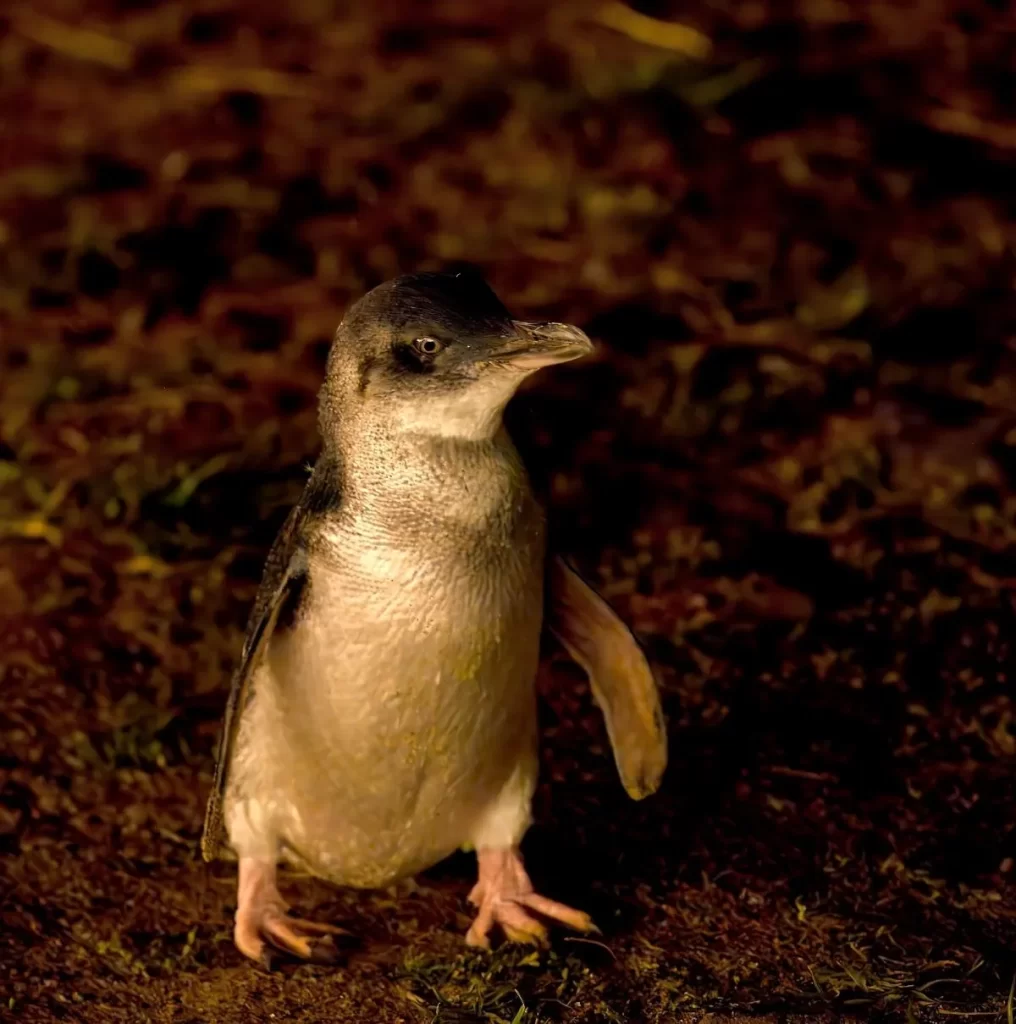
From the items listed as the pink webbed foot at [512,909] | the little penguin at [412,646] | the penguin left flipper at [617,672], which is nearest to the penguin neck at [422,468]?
the little penguin at [412,646]

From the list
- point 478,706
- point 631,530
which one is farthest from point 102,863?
point 631,530

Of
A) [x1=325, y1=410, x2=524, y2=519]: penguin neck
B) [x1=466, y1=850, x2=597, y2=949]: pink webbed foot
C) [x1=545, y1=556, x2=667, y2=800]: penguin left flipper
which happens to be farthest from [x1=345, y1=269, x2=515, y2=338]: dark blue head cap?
[x1=466, y1=850, x2=597, y2=949]: pink webbed foot

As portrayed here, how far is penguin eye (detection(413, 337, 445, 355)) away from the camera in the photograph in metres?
1.93

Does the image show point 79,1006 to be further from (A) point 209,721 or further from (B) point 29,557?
(B) point 29,557

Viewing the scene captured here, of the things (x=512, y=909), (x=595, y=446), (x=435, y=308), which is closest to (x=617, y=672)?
(x=512, y=909)

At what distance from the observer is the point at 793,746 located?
264 cm

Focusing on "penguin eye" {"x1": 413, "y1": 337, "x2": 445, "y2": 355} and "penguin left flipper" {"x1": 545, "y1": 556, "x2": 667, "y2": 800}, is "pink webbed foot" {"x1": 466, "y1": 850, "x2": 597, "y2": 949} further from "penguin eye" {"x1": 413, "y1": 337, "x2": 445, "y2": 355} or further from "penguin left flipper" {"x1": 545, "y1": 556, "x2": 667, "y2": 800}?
"penguin eye" {"x1": 413, "y1": 337, "x2": 445, "y2": 355}

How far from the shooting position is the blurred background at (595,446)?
2221 millimetres

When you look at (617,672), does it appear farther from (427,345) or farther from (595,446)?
(595,446)

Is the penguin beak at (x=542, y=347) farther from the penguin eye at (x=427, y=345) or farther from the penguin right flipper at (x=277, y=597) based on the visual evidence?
the penguin right flipper at (x=277, y=597)

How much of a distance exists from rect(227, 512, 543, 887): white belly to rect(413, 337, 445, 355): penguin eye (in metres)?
0.23

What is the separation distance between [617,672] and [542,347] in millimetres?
559

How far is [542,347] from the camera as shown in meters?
1.91

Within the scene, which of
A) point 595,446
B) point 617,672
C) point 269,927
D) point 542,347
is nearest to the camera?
point 542,347
